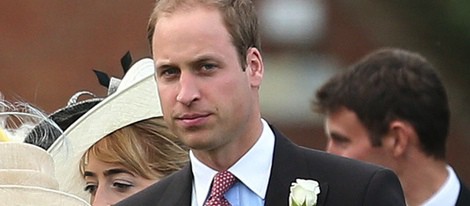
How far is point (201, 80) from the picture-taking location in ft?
11.9

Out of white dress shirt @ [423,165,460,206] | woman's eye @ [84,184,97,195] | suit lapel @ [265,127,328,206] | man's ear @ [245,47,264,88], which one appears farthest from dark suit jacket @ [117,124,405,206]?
white dress shirt @ [423,165,460,206]

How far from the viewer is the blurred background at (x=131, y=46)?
10.9m

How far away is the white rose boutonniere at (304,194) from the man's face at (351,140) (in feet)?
7.28

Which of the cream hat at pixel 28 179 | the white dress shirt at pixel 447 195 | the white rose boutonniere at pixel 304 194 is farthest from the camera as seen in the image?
the white dress shirt at pixel 447 195

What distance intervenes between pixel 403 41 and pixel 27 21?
384 centimetres

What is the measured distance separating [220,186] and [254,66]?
318mm

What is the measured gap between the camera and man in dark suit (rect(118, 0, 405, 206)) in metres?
3.64

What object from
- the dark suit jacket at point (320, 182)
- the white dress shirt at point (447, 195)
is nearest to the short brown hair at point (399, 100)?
the white dress shirt at point (447, 195)

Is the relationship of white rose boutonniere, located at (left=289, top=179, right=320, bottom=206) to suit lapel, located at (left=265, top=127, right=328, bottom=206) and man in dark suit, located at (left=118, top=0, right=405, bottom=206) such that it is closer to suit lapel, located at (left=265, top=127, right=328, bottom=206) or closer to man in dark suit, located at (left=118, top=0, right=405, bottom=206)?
man in dark suit, located at (left=118, top=0, right=405, bottom=206)

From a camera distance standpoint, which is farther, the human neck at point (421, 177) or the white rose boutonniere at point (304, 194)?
the human neck at point (421, 177)

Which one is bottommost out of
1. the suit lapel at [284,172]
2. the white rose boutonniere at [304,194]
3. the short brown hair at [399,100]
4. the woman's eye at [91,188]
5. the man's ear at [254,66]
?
the short brown hair at [399,100]

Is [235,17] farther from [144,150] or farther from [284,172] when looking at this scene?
[144,150]

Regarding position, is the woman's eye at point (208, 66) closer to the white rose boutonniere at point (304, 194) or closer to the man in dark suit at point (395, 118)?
the white rose boutonniere at point (304, 194)

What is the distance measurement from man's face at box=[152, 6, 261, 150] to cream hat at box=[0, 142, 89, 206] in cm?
45
